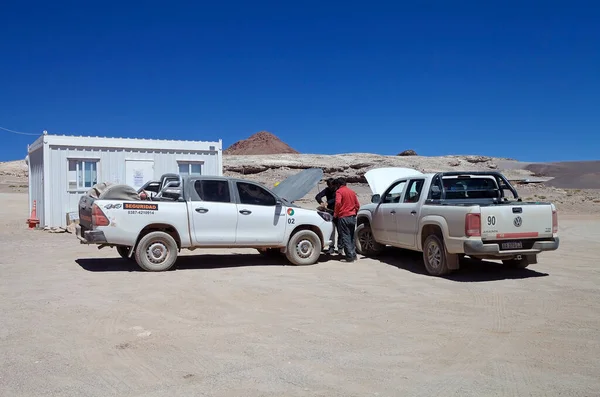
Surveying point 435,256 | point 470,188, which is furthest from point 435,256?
→ point 470,188

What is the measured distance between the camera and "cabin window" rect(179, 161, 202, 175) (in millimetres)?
20016

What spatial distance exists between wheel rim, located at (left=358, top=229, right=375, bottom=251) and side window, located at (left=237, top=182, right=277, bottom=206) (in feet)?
8.49

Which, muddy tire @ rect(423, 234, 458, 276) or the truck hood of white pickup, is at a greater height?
the truck hood of white pickup

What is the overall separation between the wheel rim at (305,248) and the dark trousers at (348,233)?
2.51 feet

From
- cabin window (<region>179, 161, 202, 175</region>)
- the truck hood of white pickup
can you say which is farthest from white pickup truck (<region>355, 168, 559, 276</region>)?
cabin window (<region>179, 161, 202, 175</region>)

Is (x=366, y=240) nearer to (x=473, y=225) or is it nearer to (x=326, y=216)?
(x=326, y=216)

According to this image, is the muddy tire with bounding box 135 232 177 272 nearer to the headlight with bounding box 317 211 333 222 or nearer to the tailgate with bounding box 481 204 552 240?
the headlight with bounding box 317 211 333 222

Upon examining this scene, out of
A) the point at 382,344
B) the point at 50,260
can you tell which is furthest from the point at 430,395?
the point at 50,260

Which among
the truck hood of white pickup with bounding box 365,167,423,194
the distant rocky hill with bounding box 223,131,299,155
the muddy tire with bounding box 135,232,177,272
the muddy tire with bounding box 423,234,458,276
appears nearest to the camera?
the muddy tire with bounding box 423,234,458,276

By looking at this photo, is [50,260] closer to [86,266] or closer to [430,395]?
[86,266]

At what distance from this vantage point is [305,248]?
11406 mm

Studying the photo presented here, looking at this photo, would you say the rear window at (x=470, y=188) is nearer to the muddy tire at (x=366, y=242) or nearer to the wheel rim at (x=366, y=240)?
the muddy tire at (x=366, y=242)

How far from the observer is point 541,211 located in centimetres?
928

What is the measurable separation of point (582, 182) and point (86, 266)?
52.8m
